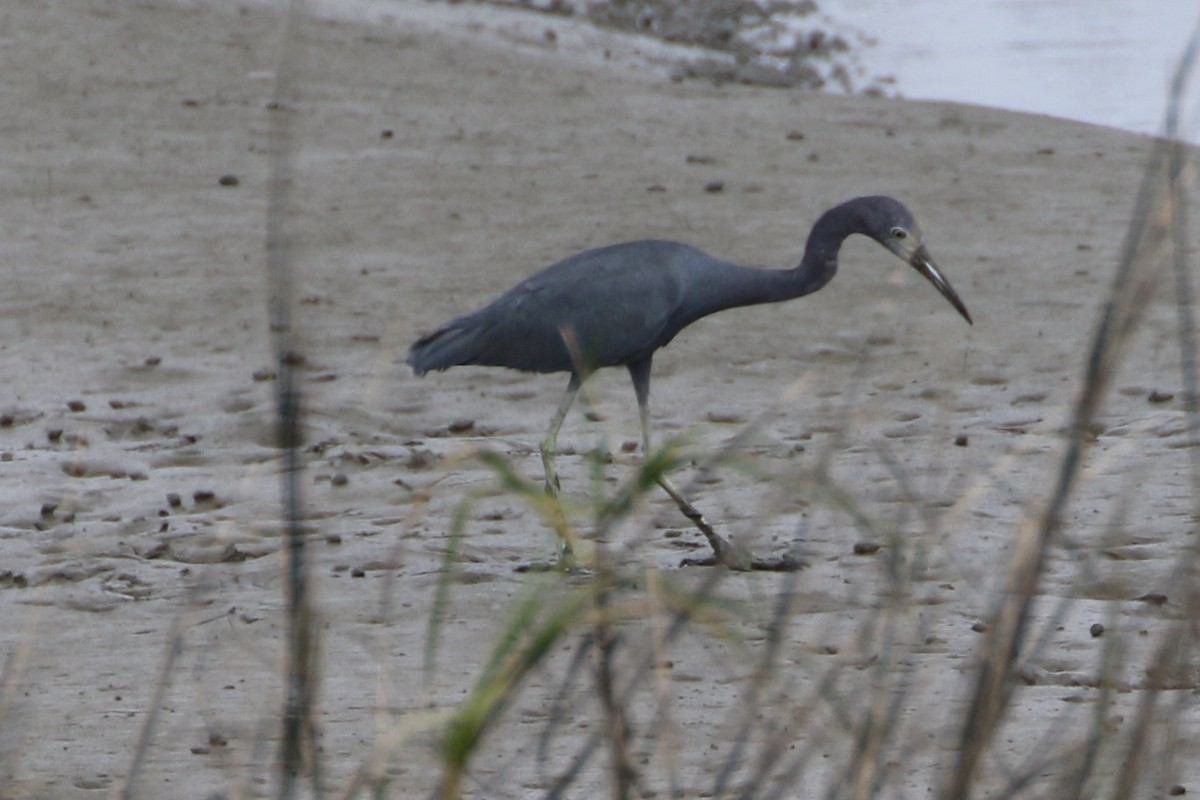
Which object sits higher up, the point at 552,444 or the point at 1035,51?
the point at 1035,51

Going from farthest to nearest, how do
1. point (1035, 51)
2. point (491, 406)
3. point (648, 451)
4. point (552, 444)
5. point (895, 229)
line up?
point (1035, 51), point (491, 406), point (895, 229), point (552, 444), point (648, 451)

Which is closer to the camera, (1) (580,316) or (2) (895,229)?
(1) (580,316)

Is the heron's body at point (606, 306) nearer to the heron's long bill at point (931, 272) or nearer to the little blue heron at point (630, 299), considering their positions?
the little blue heron at point (630, 299)

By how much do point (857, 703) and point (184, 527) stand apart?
2544mm

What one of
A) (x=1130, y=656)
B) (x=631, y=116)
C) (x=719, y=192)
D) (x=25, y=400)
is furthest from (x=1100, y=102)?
(x=1130, y=656)

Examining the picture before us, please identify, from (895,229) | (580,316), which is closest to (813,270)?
(895,229)

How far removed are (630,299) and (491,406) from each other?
1.56 m

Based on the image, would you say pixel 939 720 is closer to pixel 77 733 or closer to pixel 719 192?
pixel 77 733

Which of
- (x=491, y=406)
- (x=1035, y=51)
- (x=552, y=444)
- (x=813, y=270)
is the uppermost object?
(x=813, y=270)

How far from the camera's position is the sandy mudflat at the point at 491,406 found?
3.77 metres

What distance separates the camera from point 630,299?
18.2ft

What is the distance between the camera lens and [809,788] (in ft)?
11.7

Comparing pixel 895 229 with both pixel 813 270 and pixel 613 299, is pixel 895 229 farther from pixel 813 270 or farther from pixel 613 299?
A: pixel 613 299

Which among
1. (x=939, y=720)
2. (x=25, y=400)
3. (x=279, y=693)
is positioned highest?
(x=939, y=720)
